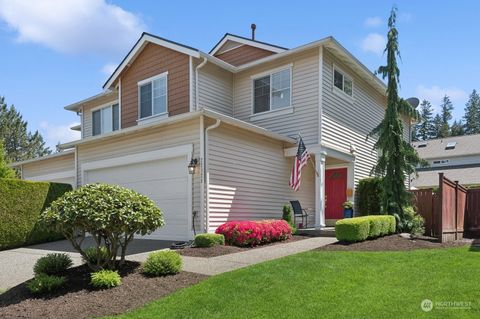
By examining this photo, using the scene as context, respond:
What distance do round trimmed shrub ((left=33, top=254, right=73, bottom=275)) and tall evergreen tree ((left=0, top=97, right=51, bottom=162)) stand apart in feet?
148

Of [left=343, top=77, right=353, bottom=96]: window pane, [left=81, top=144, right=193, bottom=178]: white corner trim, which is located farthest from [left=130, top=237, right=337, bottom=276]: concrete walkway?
[left=343, top=77, right=353, bottom=96]: window pane

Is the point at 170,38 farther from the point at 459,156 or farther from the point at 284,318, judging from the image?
the point at 459,156

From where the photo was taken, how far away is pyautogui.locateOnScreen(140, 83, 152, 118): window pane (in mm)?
15852

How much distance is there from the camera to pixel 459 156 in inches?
1522

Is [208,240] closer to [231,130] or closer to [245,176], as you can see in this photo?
[245,176]

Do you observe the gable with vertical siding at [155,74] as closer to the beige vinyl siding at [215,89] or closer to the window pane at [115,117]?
the beige vinyl siding at [215,89]

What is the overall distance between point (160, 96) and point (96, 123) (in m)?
5.83

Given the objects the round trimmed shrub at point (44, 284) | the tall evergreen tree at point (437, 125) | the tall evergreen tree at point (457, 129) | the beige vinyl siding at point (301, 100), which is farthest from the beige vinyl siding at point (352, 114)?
the tall evergreen tree at point (437, 125)

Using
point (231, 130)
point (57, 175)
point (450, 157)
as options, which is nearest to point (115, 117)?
point (57, 175)

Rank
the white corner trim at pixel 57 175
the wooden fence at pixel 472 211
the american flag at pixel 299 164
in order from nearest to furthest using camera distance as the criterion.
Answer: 1. the american flag at pixel 299 164
2. the wooden fence at pixel 472 211
3. the white corner trim at pixel 57 175

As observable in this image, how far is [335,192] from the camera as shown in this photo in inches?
651

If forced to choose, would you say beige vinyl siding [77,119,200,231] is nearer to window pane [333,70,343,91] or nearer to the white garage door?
the white garage door

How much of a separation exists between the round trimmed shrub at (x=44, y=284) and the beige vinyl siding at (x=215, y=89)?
30.1 ft

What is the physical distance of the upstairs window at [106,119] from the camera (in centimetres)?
1865
